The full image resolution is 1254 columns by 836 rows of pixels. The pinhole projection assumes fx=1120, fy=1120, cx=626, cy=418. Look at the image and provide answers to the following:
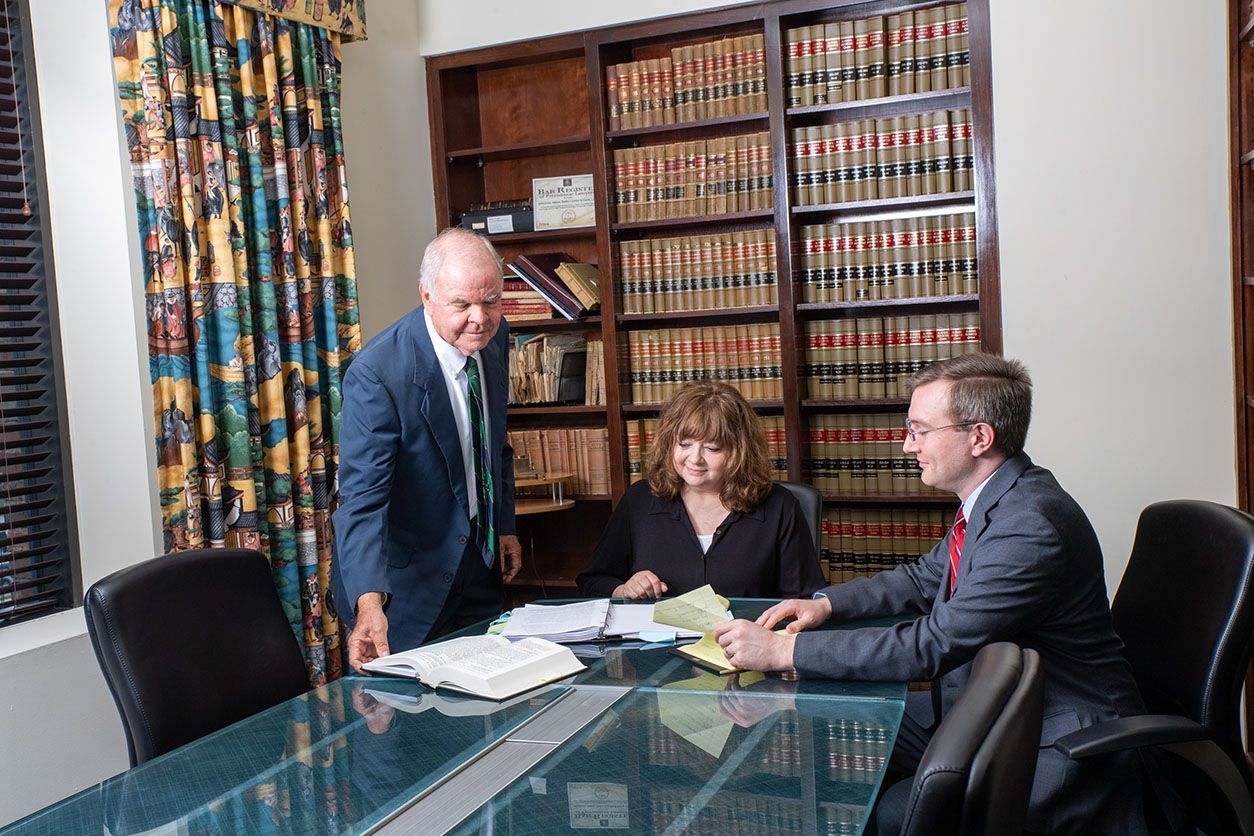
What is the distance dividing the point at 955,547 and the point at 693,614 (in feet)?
1.71

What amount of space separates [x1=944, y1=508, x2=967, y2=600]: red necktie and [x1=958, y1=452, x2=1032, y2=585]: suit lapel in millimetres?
41

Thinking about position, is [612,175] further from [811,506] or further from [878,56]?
[811,506]

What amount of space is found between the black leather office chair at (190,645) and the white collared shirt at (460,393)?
56 centimetres

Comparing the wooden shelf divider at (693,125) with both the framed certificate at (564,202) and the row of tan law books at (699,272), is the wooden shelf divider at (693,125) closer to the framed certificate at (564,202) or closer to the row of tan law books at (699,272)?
the framed certificate at (564,202)

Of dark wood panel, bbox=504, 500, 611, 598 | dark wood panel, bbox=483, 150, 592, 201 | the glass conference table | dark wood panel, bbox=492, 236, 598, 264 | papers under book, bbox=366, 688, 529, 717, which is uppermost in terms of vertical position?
dark wood panel, bbox=483, 150, 592, 201

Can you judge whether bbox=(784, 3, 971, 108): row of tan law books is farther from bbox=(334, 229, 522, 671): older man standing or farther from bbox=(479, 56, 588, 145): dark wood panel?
bbox=(334, 229, 522, 671): older man standing

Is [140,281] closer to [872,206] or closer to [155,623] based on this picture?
[155,623]

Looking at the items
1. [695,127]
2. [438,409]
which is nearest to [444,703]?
[438,409]

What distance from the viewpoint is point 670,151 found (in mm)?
4137

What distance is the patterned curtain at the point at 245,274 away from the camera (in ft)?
9.59

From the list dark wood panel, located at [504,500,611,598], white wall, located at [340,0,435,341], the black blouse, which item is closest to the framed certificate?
white wall, located at [340,0,435,341]

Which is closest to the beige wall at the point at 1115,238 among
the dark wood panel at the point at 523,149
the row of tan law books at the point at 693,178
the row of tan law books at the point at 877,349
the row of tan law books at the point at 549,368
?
the row of tan law books at the point at 877,349

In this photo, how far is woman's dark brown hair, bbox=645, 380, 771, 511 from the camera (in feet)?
8.95

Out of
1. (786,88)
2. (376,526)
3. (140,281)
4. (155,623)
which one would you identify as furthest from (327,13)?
(155,623)
